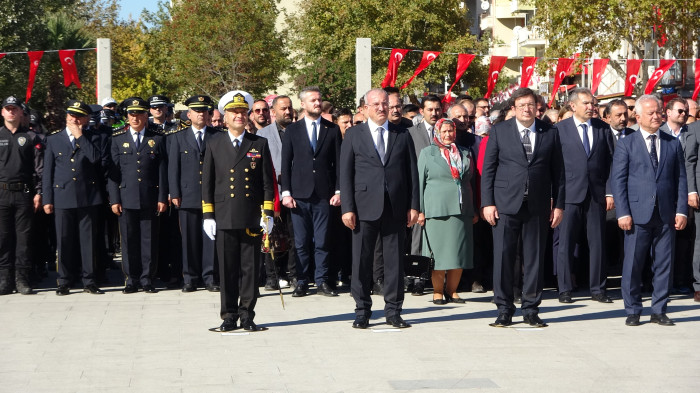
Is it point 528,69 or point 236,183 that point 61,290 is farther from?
point 528,69

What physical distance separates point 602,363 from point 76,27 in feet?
134

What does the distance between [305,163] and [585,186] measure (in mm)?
3109

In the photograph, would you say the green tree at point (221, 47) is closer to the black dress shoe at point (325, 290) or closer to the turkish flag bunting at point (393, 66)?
the turkish flag bunting at point (393, 66)

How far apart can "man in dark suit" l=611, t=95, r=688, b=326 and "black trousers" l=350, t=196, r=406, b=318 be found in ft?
6.97

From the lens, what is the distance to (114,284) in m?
14.3

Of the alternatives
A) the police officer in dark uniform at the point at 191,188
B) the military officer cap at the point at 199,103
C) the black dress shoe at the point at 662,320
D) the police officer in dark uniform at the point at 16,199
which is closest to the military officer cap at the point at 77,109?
the police officer in dark uniform at the point at 16,199

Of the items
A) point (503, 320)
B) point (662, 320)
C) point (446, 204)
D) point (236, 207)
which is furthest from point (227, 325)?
point (662, 320)

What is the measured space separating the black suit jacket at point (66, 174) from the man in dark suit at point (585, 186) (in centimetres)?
539

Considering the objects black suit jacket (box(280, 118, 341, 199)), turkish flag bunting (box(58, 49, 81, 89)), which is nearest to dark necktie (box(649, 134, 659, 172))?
black suit jacket (box(280, 118, 341, 199))

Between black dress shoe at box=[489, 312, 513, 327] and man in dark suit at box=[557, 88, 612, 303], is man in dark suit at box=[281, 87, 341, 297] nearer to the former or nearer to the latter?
man in dark suit at box=[557, 88, 612, 303]

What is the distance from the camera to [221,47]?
5791cm

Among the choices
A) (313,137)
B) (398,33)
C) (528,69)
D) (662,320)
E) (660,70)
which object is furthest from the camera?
(398,33)

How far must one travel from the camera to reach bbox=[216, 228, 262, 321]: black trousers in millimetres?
10227

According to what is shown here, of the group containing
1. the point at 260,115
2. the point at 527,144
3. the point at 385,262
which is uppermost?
the point at 260,115
